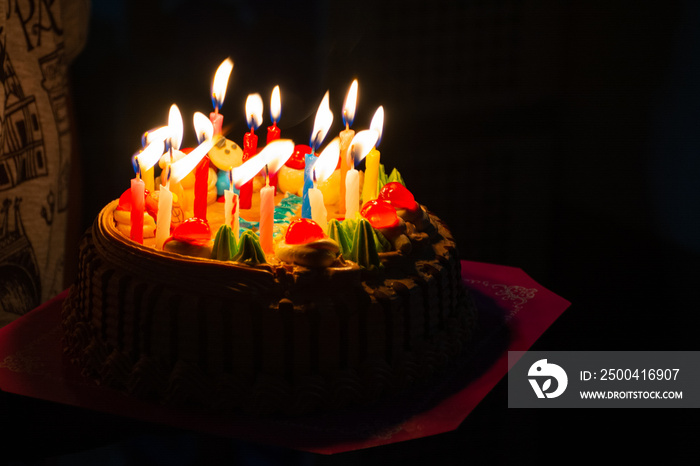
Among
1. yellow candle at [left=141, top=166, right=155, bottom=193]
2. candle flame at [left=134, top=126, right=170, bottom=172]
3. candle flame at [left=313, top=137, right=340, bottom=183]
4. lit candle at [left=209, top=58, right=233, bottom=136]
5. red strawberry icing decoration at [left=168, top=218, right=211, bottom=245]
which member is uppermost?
lit candle at [left=209, top=58, right=233, bottom=136]

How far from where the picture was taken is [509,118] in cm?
577

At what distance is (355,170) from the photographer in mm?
3627

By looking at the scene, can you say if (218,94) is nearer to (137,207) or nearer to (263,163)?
(263,163)

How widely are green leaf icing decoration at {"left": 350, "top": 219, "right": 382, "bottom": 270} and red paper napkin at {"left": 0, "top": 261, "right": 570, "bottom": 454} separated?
0.54 metres

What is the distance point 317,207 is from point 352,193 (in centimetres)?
23

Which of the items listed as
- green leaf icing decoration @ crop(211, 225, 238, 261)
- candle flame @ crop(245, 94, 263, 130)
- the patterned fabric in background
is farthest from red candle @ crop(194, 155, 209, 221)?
the patterned fabric in background

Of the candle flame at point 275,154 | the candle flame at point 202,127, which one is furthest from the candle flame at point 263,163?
the candle flame at point 202,127

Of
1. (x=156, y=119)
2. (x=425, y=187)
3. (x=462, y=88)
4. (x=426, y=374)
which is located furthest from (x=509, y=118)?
(x=426, y=374)

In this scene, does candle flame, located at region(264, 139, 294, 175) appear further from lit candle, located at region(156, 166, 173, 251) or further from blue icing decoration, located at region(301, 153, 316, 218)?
lit candle, located at region(156, 166, 173, 251)

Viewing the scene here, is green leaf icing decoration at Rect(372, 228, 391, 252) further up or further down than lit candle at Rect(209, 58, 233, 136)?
further down

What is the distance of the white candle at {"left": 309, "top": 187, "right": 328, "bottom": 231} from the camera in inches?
137

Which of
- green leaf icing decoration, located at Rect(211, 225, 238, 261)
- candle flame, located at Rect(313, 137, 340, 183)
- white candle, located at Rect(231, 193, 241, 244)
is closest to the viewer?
green leaf icing decoration, located at Rect(211, 225, 238, 261)

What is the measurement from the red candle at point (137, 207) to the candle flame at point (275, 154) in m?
0.51

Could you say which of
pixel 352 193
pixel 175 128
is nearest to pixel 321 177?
pixel 352 193
